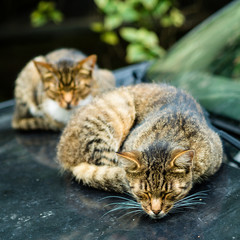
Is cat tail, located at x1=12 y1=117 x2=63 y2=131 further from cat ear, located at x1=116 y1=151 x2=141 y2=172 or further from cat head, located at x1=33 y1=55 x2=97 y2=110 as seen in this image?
cat ear, located at x1=116 y1=151 x2=141 y2=172

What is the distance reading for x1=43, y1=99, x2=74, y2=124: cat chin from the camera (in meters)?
3.63

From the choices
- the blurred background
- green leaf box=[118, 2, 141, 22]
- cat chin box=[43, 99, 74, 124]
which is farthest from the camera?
the blurred background

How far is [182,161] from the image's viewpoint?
2084mm

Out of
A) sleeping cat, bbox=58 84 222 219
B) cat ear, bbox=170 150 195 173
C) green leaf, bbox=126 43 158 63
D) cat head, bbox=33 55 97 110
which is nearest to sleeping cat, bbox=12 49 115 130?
cat head, bbox=33 55 97 110

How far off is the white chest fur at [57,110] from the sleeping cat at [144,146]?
0.75 metres

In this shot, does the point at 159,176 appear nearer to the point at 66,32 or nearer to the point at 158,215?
the point at 158,215

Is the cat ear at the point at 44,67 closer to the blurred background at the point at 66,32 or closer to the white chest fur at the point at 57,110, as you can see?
the white chest fur at the point at 57,110

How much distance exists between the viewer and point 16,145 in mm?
2943

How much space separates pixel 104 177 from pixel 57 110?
5.13 feet

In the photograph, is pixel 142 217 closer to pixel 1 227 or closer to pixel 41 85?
pixel 1 227

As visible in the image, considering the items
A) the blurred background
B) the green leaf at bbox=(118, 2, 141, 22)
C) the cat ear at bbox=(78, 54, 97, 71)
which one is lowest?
the blurred background

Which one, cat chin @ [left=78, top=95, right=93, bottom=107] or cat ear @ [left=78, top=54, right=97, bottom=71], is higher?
cat ear @ [left=78, top=54, right=97, bottom=71]

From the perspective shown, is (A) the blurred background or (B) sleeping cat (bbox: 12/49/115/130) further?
(A) the blurred background

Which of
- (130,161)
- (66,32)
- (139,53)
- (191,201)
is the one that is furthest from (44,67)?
(66,32)
